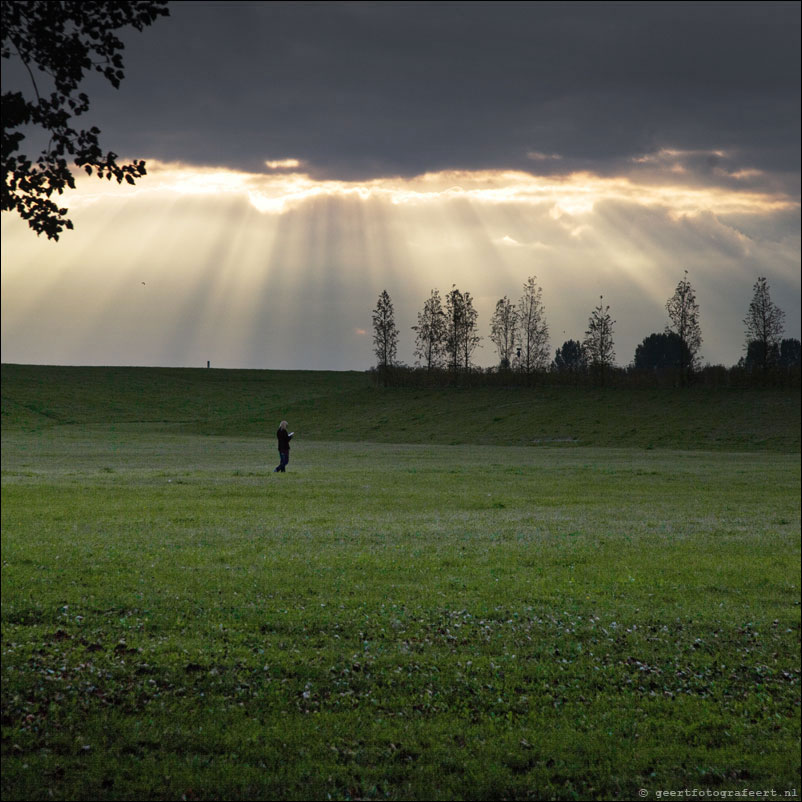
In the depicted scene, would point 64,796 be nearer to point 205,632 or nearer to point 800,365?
point 205,632

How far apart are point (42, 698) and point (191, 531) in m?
13.3

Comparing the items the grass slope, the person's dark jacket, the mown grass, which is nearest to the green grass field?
the mown grass

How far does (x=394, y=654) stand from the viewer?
13094 mm

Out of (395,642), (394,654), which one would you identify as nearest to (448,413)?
(395,642)

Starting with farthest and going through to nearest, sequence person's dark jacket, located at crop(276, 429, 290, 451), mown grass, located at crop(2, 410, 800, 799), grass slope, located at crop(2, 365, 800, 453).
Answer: grass slope, located at crop(2, 365, 800, 453) → person's dark jacket, located at crop(276, 429, 290, 451) → mown grass, located at crop(2, 410, 800, 799)

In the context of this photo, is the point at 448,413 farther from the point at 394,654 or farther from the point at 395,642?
the point at 394,654

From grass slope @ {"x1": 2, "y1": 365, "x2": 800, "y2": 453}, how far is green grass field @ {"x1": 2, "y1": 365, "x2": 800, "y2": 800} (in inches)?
2022

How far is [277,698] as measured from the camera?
37.4 ft

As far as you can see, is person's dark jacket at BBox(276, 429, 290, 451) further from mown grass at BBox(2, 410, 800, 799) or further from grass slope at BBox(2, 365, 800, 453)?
grass slope at BBox(2, 365, 800, 453)

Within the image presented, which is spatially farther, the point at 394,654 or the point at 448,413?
the point at 448,413

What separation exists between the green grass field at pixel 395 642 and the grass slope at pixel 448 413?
51.4m

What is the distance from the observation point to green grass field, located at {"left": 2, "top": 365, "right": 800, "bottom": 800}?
9609 millimetres

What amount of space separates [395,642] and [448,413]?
315ft

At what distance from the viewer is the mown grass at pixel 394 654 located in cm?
956
